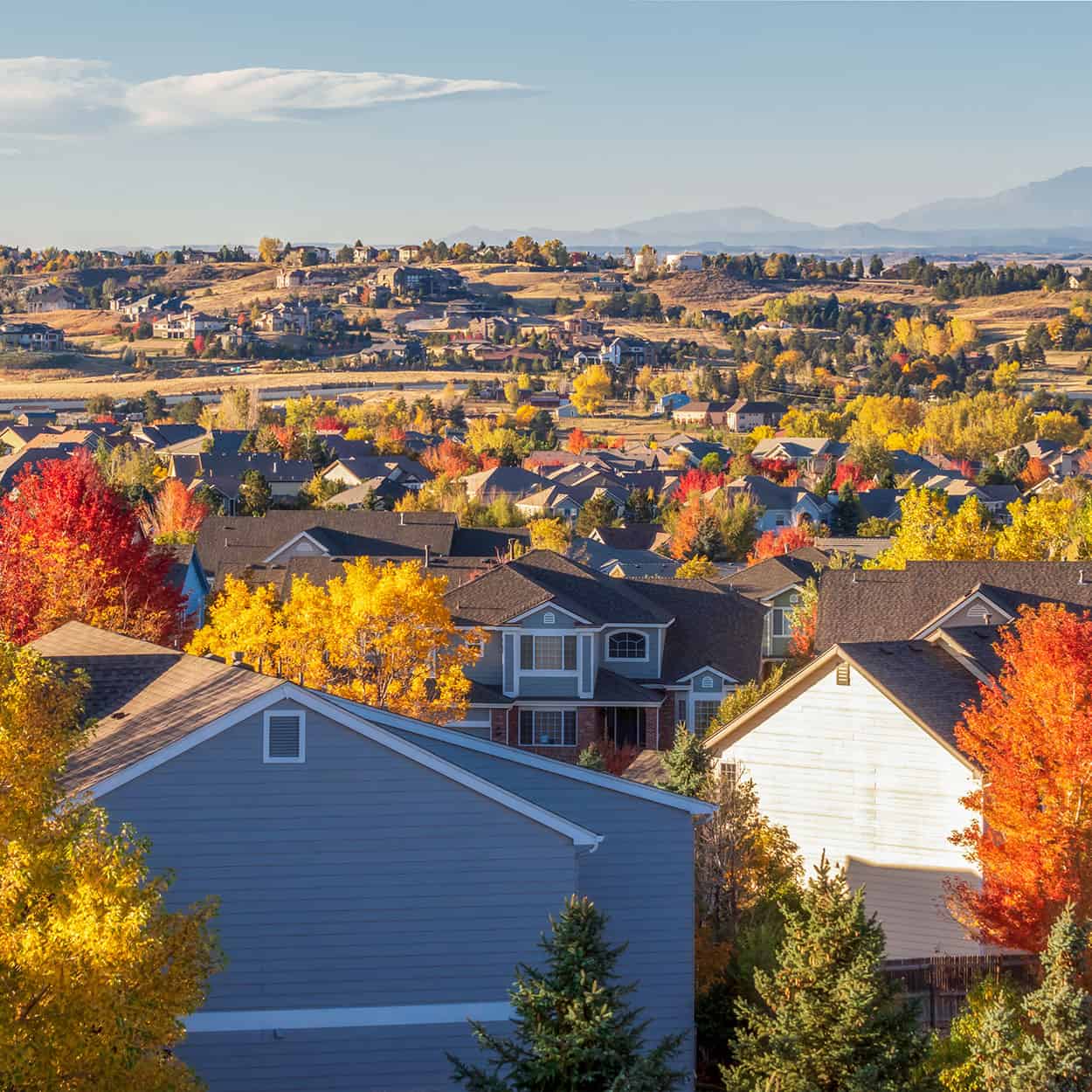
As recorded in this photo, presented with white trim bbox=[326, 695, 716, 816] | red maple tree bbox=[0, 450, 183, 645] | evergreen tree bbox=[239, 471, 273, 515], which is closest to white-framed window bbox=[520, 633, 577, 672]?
red maple tree bbox=[0, 450, 183, 645]

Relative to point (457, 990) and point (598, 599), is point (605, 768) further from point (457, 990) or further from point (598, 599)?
point (457, 990)

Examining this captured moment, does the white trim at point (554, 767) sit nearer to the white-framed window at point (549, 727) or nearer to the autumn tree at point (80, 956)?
the autumn tree at point (80, 956)

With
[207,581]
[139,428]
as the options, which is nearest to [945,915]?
[207,581]

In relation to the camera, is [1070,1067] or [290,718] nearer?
[1070,1067]

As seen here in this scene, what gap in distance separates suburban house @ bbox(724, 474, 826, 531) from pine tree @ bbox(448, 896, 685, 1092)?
94.6 metres

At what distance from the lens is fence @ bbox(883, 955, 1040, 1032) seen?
2209 centimetres

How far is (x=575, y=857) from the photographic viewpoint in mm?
20203

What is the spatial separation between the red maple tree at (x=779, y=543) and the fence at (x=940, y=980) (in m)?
→ 59.1

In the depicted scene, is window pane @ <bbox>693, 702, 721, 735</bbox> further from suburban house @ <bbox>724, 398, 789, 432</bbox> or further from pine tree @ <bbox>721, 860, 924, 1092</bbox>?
suburban house @ <bbox>724, 398, 789, 432</bbox>

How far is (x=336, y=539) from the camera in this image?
70.3 meters

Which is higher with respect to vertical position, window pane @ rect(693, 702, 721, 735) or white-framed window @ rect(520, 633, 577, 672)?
white-framed window @ rect(520, 633, 577, 672)

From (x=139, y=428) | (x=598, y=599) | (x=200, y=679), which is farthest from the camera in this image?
(x=139, y=428)

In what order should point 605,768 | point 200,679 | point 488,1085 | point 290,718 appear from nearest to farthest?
point 488,1085, point 290,718, point 200,679, point 605,768

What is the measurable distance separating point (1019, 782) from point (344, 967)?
1020 centimetres
